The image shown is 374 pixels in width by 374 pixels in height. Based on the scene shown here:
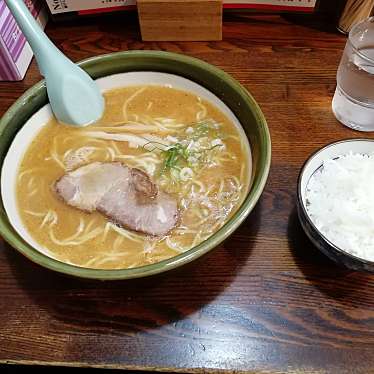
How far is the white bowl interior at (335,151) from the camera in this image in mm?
1253

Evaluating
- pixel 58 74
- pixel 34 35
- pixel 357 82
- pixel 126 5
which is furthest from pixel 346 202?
pixel 126 5

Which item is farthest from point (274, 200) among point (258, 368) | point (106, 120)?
point (106, 120)

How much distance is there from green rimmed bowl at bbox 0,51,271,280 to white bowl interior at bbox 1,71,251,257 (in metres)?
0.02

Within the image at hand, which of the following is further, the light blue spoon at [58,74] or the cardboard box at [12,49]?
the cardboard box at [12,49]

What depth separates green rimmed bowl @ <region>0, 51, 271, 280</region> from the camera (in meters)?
1.01

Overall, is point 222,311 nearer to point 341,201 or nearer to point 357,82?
point 341,201

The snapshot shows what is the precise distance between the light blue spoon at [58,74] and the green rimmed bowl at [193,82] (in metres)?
0.04

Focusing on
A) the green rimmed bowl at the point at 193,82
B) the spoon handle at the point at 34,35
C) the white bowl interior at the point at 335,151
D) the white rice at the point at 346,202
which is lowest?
the white rice at the point at 346,202

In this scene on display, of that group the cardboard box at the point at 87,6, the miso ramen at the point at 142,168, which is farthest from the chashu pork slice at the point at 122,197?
the cardboard box at the point at 87,6

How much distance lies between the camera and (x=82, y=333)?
3.66 feet

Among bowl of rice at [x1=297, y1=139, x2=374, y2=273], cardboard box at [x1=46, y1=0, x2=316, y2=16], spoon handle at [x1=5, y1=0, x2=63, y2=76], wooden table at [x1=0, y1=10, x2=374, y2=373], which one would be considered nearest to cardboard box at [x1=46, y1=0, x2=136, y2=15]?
cardboard box at [x1=46, y1=0, x2=316, y2=16]

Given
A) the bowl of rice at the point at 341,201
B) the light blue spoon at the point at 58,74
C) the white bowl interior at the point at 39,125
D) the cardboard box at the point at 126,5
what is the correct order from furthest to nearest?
the cardboard box at the point at 126,5 → the light blue spoon at the point at 58,74 → the white bowl interior at the point at 39,125 → the bowl of rice at the point at 341,201

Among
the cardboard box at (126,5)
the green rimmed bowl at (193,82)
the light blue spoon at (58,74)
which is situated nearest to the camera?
the green rimmed bowl at (193,82)

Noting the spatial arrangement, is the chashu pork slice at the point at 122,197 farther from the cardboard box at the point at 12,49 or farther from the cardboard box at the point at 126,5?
the cardboard box at the point at 126,5
